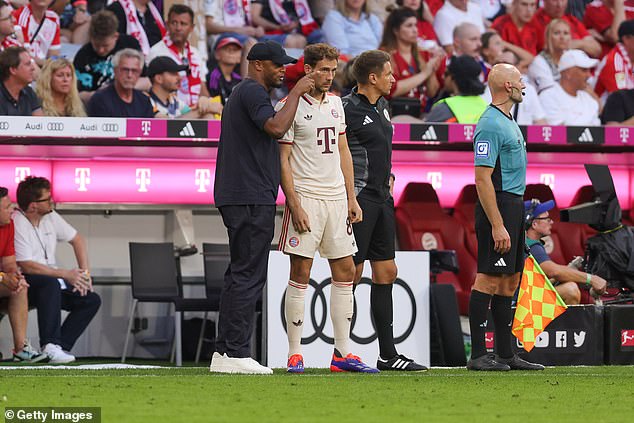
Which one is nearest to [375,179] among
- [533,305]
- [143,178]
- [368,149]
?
[368,149]

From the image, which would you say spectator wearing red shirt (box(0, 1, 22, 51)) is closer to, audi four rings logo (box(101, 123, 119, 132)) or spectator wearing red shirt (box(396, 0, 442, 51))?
audi four rings logo (box(101, 123, 119, 132))

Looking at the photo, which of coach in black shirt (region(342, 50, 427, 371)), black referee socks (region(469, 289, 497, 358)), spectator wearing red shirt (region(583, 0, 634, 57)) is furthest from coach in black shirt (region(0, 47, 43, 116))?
spectator wearing red shirt (region(583, 0, 634, 57))

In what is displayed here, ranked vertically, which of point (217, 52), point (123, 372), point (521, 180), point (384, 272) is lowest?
point (123, 372)

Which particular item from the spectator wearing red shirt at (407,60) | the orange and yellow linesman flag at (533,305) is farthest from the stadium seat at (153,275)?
the spectator wearing red shirt at (407,60)

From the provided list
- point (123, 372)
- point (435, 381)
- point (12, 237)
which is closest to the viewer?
point (435, 381)

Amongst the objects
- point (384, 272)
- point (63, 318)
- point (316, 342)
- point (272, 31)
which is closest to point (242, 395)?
point (384, 272)

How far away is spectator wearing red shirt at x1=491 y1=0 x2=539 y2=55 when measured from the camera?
1477 cm

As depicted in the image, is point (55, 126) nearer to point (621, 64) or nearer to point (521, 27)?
point (521, 27)

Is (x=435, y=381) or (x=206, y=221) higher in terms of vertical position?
(x=206, y=221)

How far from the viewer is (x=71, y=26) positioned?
12656mm

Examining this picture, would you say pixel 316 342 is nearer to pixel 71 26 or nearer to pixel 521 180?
pixel 521 180

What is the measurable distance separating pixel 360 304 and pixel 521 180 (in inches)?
90.5

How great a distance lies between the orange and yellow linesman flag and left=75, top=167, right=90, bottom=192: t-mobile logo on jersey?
4644 millimetres

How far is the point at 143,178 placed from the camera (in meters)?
12.1
